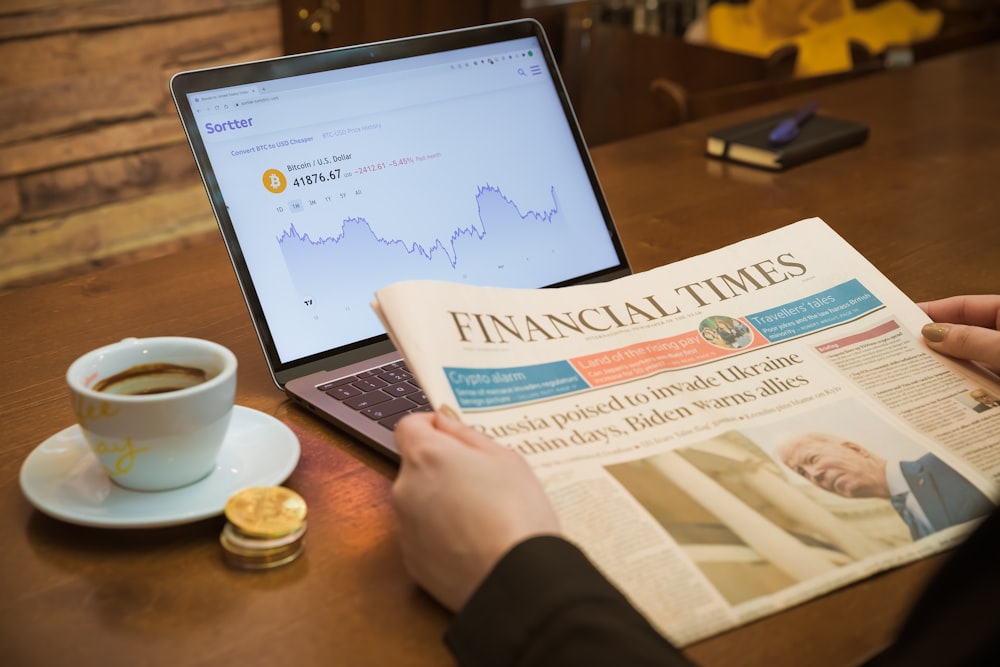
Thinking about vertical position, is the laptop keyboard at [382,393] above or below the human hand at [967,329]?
above

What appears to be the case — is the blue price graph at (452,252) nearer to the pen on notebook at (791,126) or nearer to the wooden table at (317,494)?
the wooden table at (317,494)

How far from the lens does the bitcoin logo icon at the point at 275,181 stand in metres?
0.79

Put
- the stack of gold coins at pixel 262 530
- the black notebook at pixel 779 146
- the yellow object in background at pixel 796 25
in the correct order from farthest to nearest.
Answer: the yellow object in background at pixel 796 25 < the black notebook at pixel 779 146 < the stack of gold coins at pixel 262 530

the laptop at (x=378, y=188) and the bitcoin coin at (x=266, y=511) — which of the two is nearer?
the bitcoin coin at (x=266, y=511)

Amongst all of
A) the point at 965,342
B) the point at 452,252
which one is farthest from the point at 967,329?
the point at 452,252

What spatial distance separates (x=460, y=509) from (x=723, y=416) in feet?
0.72

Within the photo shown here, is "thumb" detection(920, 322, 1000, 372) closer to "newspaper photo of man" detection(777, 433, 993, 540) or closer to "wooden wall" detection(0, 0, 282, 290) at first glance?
"newspaper photo of man" detection(777, 433, 993, 540)

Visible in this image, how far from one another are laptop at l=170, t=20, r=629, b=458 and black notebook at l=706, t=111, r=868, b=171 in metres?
0.48

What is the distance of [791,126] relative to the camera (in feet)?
4.64

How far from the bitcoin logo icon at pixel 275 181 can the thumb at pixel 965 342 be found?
1.64 feet

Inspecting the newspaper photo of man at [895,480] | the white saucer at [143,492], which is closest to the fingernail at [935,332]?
the newspaper photo of man at [895,480]

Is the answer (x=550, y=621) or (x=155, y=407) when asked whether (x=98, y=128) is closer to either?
(x=155, y=407)

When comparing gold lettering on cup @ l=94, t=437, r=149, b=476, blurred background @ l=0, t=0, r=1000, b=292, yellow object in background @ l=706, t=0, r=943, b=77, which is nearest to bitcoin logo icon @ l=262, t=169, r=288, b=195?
gold lettering on cup @ l=94, t=437, r=149, b=476

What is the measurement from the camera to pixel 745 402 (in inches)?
27.1
